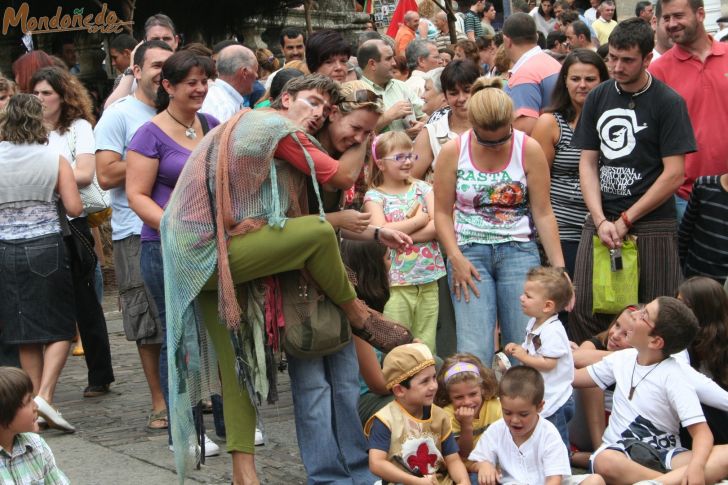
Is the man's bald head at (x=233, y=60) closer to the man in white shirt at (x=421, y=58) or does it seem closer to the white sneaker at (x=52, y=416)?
the white sneaker at (x=52, y=416)

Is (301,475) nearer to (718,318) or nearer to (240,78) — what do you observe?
(718,318)

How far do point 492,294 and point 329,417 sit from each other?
4.61ft

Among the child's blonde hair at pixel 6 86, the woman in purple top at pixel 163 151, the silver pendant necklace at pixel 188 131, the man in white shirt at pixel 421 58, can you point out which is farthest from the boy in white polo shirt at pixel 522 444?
the man in white shirt at pixel 421 58

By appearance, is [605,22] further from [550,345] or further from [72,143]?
[550,345]

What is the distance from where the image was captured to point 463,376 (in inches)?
216

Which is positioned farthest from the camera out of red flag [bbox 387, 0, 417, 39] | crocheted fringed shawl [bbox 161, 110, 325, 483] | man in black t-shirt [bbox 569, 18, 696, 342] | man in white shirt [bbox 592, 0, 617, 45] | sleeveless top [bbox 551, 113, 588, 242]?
man in white shirt [bbox 592, 0, 617, 45]

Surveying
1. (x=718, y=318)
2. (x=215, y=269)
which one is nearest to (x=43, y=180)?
(x=215, y=269)

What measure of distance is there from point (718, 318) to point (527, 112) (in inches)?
86.3

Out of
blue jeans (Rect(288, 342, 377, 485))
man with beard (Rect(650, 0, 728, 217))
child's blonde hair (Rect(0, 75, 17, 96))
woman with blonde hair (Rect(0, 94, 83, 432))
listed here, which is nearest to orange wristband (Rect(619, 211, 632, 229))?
man with beard (Rect(650, 0, 728, 217))

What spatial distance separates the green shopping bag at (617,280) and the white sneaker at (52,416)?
3.08 meters

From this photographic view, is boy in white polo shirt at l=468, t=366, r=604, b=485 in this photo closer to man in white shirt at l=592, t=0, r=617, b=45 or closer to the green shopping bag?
the green shopping bag

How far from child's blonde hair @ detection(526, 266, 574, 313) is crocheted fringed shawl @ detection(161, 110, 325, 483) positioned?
1314mm

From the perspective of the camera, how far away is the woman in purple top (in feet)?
19.2

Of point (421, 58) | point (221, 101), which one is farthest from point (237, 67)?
point (421, 58)
